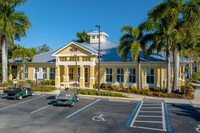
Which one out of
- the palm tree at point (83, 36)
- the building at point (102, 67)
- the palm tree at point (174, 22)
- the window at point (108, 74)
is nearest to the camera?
the palm tree at point (174, 22)

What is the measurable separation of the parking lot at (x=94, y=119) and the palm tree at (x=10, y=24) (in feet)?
45.3

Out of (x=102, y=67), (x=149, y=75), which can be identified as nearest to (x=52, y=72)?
(x=102, y=67)

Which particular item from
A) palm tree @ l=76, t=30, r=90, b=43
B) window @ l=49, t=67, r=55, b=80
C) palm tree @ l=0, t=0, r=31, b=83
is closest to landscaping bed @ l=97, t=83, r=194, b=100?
window @ l=49, t=67, r=55, b=80

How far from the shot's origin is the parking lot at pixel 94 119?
352 inches

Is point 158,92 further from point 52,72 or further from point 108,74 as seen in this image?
point 52,72

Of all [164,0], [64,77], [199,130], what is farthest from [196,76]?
[199,130]

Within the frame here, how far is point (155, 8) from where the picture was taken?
17.8 meters

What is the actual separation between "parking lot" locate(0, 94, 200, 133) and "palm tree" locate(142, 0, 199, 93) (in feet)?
21.6

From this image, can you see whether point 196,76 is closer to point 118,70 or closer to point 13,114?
point 118,70

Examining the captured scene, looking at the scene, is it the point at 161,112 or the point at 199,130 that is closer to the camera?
the point at 199,130

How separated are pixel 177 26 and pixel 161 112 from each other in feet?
33.8

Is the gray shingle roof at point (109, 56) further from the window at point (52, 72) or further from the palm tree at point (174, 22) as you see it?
the palm tree at point (174, 22)

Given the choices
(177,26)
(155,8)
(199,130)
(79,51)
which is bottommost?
(199,130)

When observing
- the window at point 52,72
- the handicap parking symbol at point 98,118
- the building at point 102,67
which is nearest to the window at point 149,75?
the building at point 102,67
